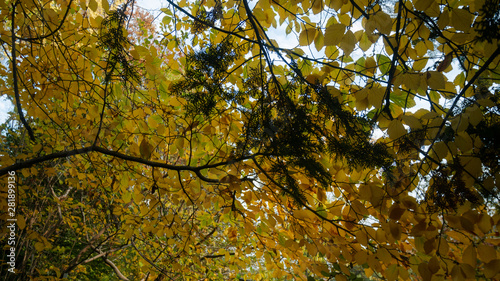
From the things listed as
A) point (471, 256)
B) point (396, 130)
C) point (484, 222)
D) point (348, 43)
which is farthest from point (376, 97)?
point (471, 256)

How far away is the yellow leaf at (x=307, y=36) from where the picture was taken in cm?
150

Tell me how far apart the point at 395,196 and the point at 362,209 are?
0.17 metres

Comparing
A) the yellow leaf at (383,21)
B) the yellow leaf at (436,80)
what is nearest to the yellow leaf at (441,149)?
the yellow leaf at (436,80)

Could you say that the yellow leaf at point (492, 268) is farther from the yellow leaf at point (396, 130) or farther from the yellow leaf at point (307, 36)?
the yellow leaf at point (307, 36)

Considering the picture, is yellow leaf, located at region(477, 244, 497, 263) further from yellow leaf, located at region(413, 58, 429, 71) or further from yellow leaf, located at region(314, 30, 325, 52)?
yellow leaf, located at region(314, 30, 325, 52)

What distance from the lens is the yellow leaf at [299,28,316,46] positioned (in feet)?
4.92

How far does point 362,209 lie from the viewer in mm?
1403

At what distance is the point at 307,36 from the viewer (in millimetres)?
1514

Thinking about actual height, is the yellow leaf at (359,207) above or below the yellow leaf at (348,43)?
below

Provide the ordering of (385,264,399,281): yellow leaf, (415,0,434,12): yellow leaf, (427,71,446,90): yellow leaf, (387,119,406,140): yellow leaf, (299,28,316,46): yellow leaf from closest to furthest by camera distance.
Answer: (415,0,434,12): yellow leaf → (427,71,446,90): yellow leaf → (387,119,406,140): yellow leaf → (385,264,399,281): yellow leaf → (299,28,316,46): yellow leaf

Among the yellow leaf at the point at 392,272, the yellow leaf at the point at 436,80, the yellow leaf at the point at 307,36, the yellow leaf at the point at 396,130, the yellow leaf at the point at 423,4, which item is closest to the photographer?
the yellow leaf at the point at 423,4

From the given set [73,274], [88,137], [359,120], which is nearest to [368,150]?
[359,120]

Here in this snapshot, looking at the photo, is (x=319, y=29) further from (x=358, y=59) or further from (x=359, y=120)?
(x=359, y=120)

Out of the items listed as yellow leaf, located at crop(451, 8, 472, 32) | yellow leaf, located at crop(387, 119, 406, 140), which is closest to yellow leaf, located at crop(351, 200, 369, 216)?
yellow leaf, located at crop(387, 119, 406, 140)
